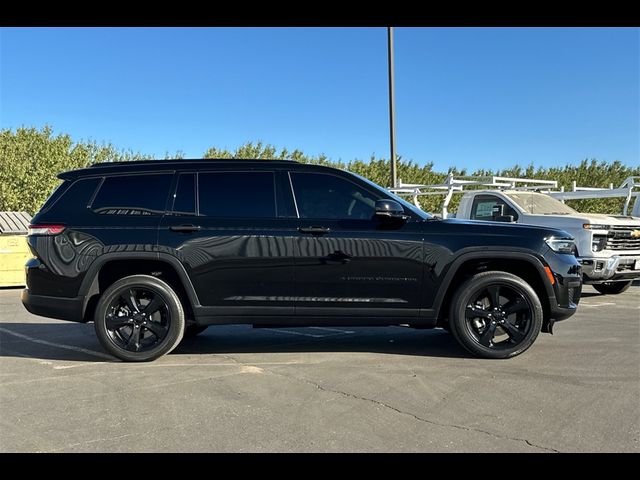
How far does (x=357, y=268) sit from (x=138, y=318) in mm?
2164

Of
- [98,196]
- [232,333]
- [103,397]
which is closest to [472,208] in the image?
[232,333]

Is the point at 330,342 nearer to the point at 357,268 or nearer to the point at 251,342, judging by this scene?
the point at 251,342

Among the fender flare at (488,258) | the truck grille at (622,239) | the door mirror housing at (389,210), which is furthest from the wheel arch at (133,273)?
the truck grille at (622,239)

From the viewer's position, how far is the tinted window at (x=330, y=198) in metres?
5.39

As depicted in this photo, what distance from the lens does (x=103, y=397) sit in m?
4.28

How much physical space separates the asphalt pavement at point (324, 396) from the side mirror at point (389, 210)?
4.51 feet

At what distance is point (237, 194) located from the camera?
5.46m

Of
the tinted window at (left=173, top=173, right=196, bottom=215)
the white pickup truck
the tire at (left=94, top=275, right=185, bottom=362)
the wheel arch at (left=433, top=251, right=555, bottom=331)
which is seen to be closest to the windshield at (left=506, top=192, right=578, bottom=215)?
the white pickup truck

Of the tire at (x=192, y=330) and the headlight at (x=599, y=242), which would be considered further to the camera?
the headlight at (x=599, y=242)

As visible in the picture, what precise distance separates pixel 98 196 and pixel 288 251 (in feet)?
6.41

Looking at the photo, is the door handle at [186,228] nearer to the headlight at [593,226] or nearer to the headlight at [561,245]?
the headlight at [561,245]

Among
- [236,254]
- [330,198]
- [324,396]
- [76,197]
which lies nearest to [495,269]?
[330,198]

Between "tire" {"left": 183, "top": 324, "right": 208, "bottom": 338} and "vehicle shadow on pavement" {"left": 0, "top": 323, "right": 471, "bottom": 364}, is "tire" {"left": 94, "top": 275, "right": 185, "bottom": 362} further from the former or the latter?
"tire" {"left": 183, "top": 324, "right": 208, "bottom": 338}
